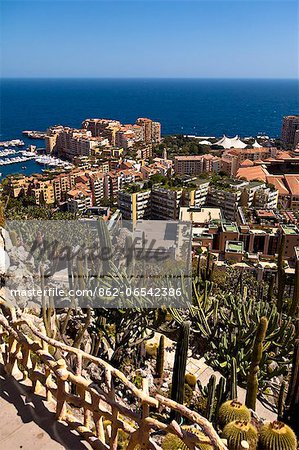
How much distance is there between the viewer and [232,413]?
5668 millimetres

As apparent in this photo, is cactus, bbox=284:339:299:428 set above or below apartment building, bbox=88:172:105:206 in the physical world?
above

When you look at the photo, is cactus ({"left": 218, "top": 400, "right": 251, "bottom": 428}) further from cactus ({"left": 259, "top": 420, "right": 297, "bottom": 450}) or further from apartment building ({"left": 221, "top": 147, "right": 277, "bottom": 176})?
apartment building ({"left": 221, "top": 147, "right": 277, "bottom": 176})

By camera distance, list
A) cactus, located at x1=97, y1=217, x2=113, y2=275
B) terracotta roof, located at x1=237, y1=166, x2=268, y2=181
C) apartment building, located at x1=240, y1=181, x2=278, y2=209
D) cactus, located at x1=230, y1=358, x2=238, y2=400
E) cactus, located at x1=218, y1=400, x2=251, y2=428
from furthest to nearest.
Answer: terracotta roof, located at x1=237, y1=166, x2=268, y2=181 < apartment building, located at x1=240, y1=181, x2=278, y2=209 < cactus, located at x1=97, y1=217, x2=113, y2=275 < cactus, located at x1=230, y1=358, x2=238, y2=400 < cactus, located at x1=218, y1=400, x2=251, y2=428

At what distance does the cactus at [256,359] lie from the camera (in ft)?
21.2

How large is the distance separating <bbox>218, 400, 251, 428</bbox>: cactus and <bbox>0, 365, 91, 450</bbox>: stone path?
9.56 ft

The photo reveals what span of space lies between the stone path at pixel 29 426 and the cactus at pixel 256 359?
3909 mm

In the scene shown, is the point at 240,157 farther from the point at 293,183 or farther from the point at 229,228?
the point at 229,228

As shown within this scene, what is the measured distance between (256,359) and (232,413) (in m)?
1.26

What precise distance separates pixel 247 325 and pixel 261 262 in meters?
15.0

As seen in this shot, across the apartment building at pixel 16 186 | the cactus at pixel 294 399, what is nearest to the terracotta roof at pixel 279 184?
the apartment building at pixel 16 186

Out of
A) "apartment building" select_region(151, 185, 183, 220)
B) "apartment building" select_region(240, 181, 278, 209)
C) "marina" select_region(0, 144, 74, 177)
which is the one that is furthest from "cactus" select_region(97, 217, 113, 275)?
"marina" select_region(0, 144, 74, 177)

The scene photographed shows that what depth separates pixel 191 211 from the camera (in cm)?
2919

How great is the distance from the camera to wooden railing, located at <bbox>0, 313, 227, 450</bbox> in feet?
9.49

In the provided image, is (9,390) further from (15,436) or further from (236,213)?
(236,213)
